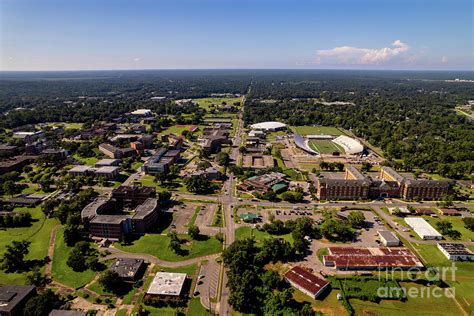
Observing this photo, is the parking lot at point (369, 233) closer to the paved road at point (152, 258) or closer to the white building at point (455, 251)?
the white building at point (455, 251)

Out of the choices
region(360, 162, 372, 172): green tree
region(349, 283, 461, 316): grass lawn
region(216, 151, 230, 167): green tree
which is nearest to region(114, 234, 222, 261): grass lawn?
region(349, 283, 461, 316): grass lawn

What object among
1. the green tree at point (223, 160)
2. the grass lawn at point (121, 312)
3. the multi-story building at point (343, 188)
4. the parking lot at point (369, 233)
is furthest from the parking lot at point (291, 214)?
the grass lawn at point (121, 312)

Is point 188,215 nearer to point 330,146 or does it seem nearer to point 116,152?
point 116,152

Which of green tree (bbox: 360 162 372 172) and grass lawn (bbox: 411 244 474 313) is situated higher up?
green tree (bbox: 360 162 372 172)

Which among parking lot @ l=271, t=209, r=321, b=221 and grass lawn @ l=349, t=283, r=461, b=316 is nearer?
grass lawn @ l=349, t=283, r=461, b=316

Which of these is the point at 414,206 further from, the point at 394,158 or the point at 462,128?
the point at 462,128

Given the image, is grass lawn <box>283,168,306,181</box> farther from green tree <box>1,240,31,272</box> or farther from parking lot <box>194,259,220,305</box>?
green tree <box>1,240,31,272</box>

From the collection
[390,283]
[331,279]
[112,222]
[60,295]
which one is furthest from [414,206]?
[60,295]

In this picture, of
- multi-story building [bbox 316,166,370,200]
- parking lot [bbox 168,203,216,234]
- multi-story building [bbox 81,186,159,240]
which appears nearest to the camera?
multi-story building [bbox 81,186,159,240]

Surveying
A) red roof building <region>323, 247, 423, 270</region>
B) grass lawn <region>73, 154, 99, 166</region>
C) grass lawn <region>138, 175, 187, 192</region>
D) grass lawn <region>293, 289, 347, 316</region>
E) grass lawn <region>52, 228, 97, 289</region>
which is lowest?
grass lawn <region>293, 289, 347, 316</region>

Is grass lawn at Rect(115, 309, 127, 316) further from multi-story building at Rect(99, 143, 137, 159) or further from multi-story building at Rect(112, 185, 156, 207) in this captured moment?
multi-story building at Rect(99, 143, 137, 159)

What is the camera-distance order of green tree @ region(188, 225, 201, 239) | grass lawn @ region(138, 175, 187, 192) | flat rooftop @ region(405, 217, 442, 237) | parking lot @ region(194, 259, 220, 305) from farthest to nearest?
1. grass lawn @ region(138, 175, 187, 192)
2. flat rooftop @ region(405, 217, 442, 237)
3. green tree @ region(188, 225, 201, 239)
4. parking lot @ region(194, 259, 220, 305)
